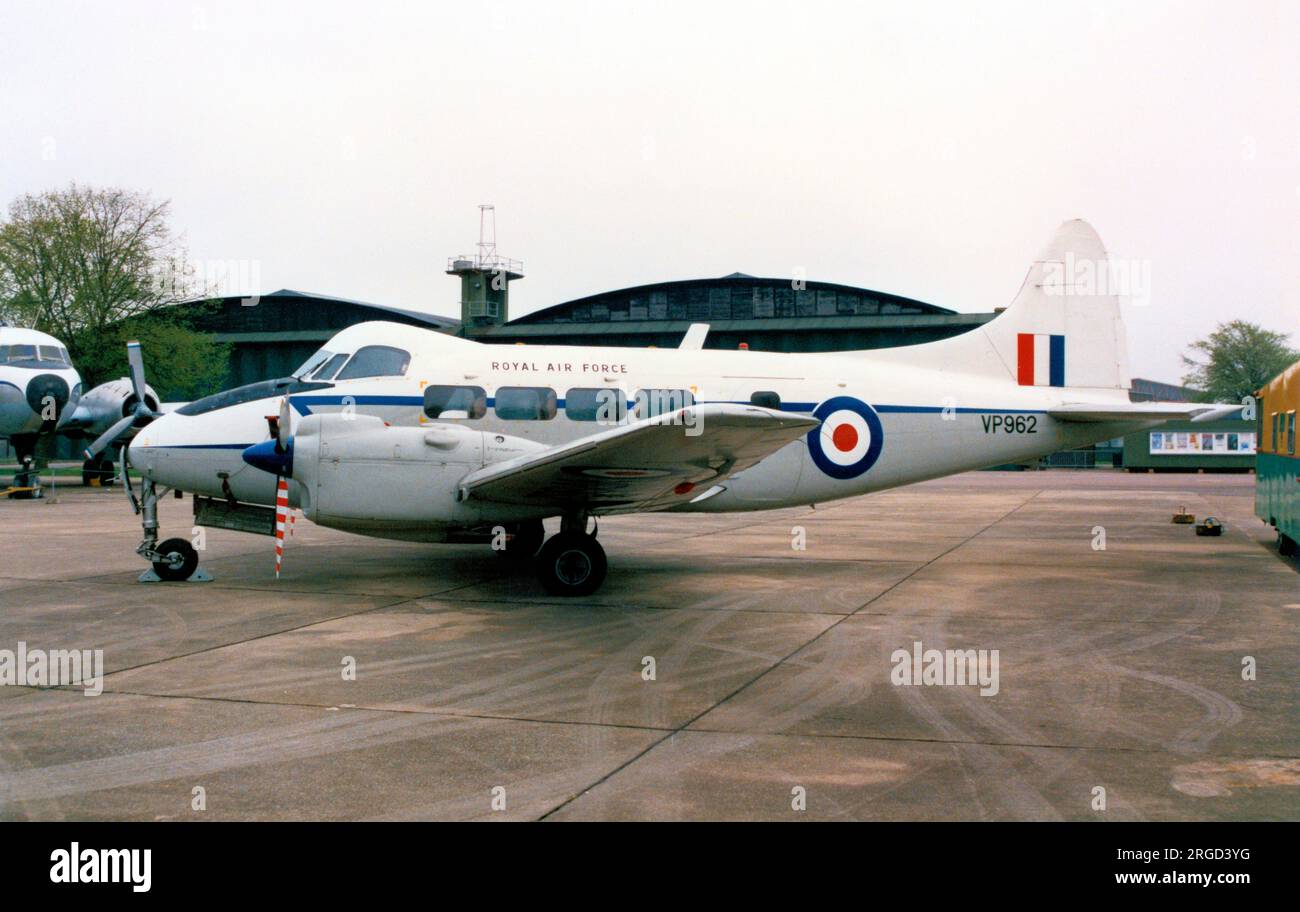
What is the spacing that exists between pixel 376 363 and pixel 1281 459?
13622mm

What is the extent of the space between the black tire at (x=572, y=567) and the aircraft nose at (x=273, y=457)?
121 inches

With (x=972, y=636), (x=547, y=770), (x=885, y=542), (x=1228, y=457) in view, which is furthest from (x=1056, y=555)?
(x=1228, y=457)

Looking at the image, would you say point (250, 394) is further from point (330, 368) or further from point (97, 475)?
point (97, 475)

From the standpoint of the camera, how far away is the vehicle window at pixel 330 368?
13188mm

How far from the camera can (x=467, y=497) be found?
11.3 m

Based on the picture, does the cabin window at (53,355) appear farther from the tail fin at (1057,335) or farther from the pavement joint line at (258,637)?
the tail fin at (1057,335)

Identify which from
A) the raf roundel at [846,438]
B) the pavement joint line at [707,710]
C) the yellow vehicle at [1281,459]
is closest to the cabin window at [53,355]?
the raf roundel at [846,438]

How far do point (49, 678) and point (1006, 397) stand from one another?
41.1 feet

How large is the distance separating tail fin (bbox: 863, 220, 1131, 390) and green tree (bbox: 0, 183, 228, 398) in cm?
4272

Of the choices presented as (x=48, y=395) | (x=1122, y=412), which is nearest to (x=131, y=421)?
(x=1122, y=412)

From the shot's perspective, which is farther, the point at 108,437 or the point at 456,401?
the point at 108,437

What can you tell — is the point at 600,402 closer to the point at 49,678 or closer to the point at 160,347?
the point at 49,678

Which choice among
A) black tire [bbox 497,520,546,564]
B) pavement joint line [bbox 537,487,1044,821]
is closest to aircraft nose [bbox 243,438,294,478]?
black tire [bbox 497,520,546,564]

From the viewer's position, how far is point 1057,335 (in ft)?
50.7
